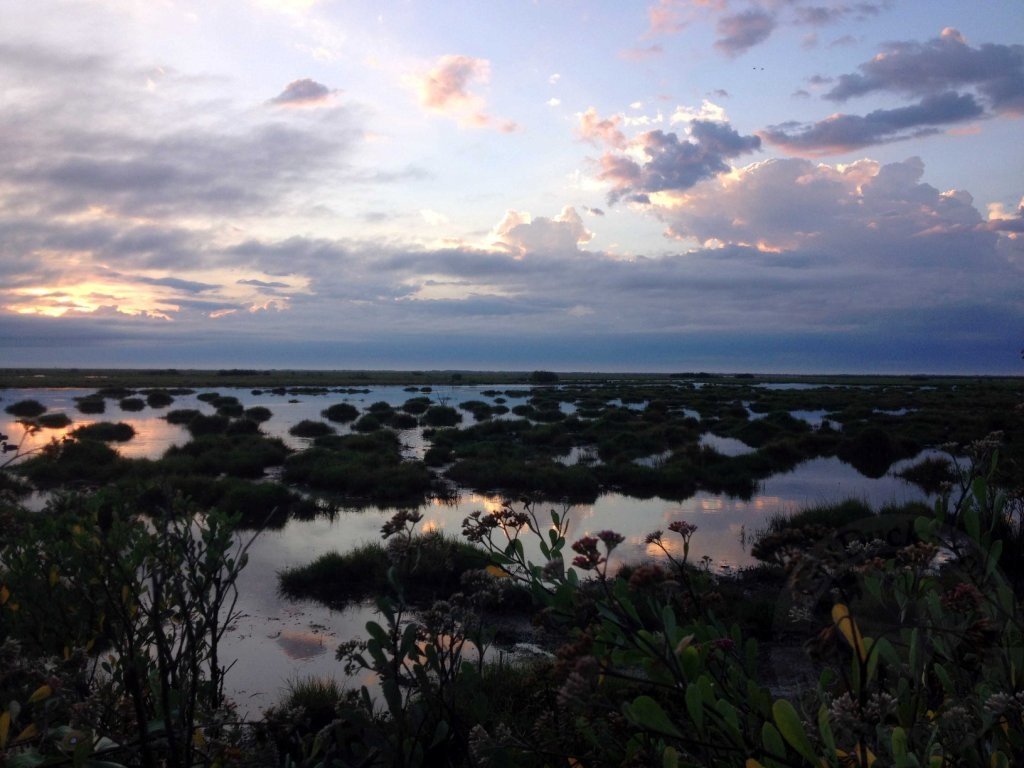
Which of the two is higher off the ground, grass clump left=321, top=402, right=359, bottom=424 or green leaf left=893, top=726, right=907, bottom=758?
green leaf left=893, top=726, right=907, bottom=758

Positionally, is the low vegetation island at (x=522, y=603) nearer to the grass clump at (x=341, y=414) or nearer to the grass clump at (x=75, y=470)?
the grass clump at (x=75, y=470)

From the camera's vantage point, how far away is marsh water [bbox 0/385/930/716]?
7.67m

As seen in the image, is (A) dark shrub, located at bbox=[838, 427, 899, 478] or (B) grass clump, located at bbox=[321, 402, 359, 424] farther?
(B) grass clump, located at bbox=[321, 402, 359, 424]

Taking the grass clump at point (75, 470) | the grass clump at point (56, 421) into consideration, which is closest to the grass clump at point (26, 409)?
the grass clump at point (56, 421)

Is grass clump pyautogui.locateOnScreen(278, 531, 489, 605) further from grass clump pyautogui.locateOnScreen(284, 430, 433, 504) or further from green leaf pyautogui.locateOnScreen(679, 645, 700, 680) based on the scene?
green leaf pyautogui.locateOnScreen(679, 645, 700, 680)

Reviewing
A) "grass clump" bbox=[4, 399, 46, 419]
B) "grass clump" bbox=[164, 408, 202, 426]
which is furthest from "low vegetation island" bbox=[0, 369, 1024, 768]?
"grass clump" bbox=[4, 399, 46, 419]

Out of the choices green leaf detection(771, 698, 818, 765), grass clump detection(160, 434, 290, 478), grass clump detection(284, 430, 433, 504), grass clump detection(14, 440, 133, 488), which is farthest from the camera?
grass clump detection(160, 434, 290, 478)

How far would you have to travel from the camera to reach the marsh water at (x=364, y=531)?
767 cm

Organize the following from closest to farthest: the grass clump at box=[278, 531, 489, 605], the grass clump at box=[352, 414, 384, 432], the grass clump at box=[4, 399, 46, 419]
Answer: the grass clump at box=[278, 531, 489, 605] → the grass clump at box=[352, 414, 384, 432] → the grass clump at box=[4, 399, 46, 419]

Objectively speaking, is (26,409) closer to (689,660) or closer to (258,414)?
(258,414)

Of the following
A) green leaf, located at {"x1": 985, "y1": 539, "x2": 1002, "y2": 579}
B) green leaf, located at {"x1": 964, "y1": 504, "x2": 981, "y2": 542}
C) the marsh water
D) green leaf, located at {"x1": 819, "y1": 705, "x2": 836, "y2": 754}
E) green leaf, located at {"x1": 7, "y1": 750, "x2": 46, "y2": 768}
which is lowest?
the marsh water

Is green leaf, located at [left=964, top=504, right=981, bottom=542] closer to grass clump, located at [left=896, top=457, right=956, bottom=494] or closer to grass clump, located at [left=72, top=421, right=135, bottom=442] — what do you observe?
grass clump, located at [left=896, top=457, right=956, bottom=494]

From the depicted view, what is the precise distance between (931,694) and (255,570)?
10.7m

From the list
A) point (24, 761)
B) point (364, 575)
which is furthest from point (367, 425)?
point (24, 761)
